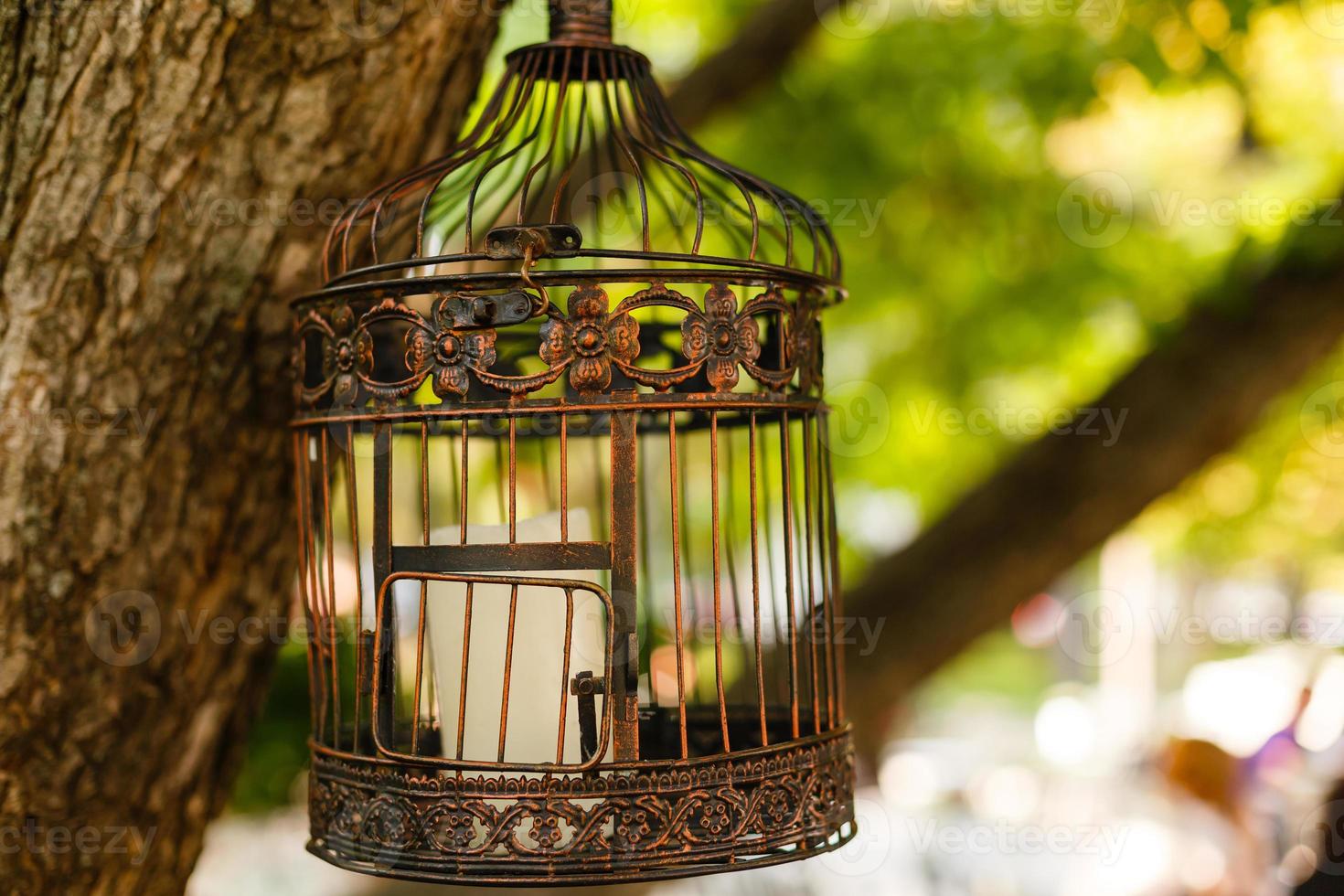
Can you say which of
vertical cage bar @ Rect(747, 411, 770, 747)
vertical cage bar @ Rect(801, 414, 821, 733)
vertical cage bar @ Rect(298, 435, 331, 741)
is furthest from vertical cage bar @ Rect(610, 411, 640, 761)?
vertical cage bar @ Rect(298, 435, 331, 741)

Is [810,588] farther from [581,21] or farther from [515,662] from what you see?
[581,21]

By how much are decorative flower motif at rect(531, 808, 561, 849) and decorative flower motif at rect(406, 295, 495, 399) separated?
0.38 meters

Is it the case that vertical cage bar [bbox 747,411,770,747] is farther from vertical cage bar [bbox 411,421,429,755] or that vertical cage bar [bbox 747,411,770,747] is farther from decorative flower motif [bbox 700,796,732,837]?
vertical cage bar [bbox 411,421,429,755]

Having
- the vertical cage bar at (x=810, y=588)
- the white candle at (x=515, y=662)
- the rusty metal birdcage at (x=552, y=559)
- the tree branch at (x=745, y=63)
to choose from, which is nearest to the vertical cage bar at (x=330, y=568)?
the rusty metal birdcage at (x=552, y=559)

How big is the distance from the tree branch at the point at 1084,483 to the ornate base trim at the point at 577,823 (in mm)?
1449

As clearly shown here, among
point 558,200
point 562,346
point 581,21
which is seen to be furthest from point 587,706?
point 581,21

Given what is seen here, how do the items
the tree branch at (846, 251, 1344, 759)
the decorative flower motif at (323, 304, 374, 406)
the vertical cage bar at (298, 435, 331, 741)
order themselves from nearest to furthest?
the decorative flower motif at (323, 304, 374, 406) < the vertical cage bar at (298, 435, 331, 741) < the tree branch at (846, 251, 1344, 759)

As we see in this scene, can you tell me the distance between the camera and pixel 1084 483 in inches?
95.0

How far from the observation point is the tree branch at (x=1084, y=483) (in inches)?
91.1

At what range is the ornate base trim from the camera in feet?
3.36

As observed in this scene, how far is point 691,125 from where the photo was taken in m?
2.44

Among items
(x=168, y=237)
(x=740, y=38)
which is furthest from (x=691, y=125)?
(x=168, y=237)

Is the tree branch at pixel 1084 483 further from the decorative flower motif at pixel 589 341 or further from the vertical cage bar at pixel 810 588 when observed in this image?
the decorative flower motif at pixel 589 341

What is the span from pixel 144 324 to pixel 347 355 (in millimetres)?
421
